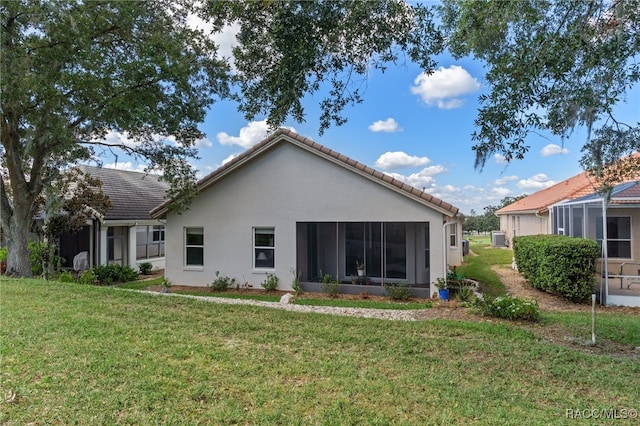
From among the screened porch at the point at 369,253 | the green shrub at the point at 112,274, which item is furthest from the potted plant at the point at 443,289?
the green shrub at the point at 112,274

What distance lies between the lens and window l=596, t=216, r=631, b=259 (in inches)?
561

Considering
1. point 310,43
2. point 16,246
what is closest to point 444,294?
point 310,43

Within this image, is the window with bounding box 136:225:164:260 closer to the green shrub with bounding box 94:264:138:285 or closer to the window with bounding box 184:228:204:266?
the green shrub with bounding box 94:264:138:285

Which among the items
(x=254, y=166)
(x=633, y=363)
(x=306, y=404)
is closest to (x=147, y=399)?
(x=306, y=404)

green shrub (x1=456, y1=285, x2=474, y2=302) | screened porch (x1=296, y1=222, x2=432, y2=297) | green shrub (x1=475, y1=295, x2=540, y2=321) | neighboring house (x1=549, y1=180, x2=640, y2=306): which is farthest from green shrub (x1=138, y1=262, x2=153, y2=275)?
neighboring house (x1=549, y1=180, x2=640, y2=306)

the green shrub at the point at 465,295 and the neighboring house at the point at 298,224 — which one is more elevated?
the neighboring house at the point at 298,224

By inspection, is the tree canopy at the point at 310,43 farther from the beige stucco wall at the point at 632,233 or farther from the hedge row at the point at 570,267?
the beige stucco wall at the point at 632,233

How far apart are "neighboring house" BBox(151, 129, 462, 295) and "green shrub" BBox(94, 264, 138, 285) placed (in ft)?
12.0

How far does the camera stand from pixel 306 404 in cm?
395

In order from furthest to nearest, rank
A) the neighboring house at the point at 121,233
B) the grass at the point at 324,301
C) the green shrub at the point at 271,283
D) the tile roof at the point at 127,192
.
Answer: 1. the tile roof at the point at 127,192
2. the neighboring house at the point at 121,233
3. the green shrub at the point at 271,283
4. the grass at the point at 324,301

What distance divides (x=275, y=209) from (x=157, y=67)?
613 cm

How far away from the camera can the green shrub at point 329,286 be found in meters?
13.2

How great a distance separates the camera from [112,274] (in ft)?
56.2

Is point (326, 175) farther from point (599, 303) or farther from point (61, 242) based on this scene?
point (61, 242)
